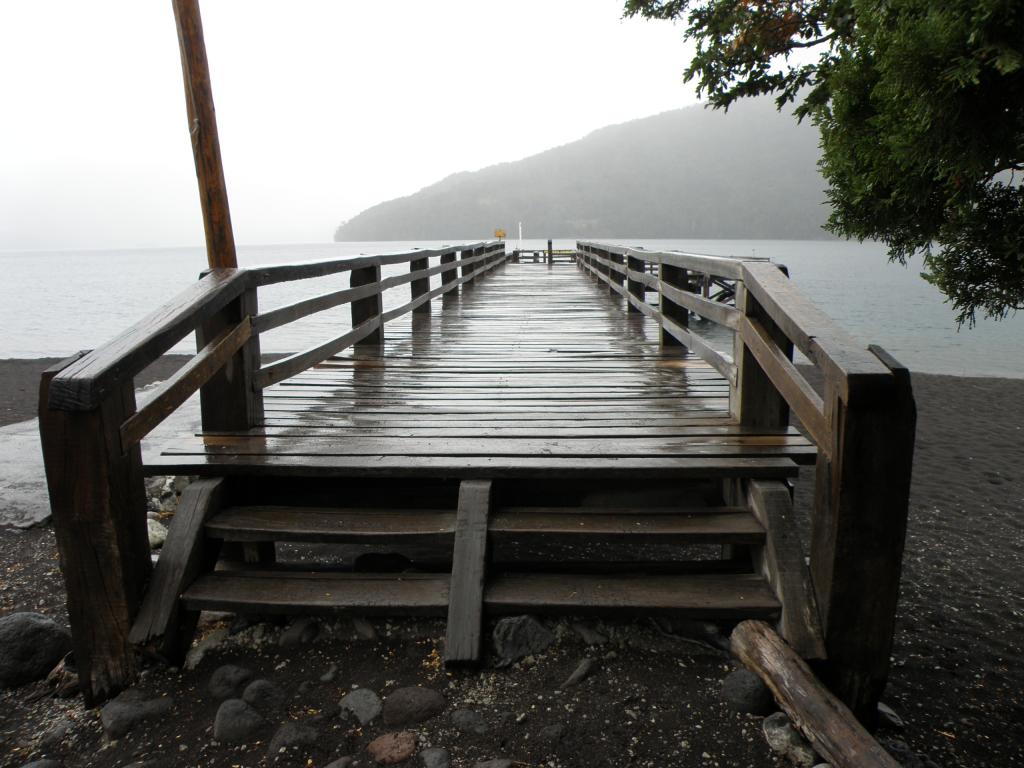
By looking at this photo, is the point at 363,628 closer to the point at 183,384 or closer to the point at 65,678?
the point at 65,678

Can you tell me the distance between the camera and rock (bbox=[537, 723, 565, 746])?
2660 mm

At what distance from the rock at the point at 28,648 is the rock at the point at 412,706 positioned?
160cm

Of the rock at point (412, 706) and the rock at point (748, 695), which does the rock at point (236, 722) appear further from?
the rock at point (748, 695)

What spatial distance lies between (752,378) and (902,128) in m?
1.47

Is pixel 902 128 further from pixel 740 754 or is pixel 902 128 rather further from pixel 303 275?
pixel 303 275

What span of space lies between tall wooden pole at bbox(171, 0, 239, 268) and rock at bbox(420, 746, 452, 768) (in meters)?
5.88

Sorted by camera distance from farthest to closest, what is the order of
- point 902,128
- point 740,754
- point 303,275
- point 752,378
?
point 303,275, point 752,378, point 902,128, point 740,754

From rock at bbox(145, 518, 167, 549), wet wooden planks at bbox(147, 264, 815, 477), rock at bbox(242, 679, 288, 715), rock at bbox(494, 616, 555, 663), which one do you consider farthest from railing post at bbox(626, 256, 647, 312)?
rock at bbox(242, 679, 288, 715)

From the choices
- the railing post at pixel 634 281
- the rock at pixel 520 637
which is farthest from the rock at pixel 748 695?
the railing post at pixel 634 281

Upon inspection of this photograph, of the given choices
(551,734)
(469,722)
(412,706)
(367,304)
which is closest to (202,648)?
(412,706)

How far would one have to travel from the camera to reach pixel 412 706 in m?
2.84

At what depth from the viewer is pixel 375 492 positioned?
171 inches

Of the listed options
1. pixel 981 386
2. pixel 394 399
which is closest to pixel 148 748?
pixel 394 399

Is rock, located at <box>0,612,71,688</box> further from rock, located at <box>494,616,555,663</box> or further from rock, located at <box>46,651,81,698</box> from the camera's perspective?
rock, located at <box>494,616,555,663</box>
